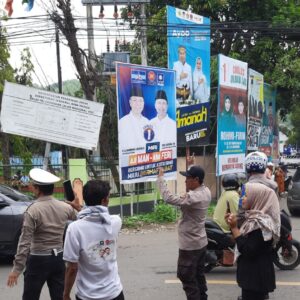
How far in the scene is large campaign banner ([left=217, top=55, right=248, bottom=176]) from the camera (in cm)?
1575

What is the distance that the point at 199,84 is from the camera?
14.8 metres

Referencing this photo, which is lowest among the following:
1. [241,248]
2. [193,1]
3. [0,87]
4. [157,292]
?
[157,292]

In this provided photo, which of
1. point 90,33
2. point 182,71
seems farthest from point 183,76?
point 90,33

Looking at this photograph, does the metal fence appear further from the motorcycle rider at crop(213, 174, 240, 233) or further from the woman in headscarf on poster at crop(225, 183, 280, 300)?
the woman in headscarf on poster at crop(225, 183, 280, 300)

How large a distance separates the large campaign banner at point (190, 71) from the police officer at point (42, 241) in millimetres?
9622

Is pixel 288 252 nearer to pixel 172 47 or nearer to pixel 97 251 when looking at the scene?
pixel 97 251

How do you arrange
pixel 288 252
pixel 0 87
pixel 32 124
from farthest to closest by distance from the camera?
pixel 0 87 → pixel 32 124 → pixel 288 252

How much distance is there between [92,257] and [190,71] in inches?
448

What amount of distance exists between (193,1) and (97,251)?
18.8 metres

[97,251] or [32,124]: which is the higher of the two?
[32,124]

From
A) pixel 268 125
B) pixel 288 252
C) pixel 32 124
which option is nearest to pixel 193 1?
pixel 268 125

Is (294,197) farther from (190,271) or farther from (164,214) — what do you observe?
(190,271)

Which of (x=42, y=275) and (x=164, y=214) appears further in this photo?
(x=164, y=214)

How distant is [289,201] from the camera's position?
51.4 feet
